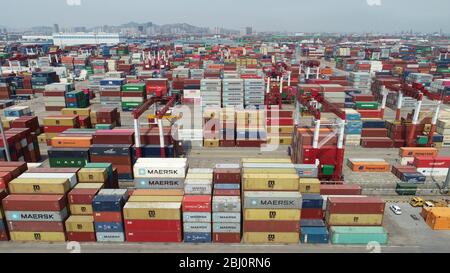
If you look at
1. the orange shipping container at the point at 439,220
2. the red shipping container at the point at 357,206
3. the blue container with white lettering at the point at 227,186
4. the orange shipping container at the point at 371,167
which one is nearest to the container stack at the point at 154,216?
the blue container with white lettering at the point at 227,186

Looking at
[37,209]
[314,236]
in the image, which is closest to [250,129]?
[314,236]

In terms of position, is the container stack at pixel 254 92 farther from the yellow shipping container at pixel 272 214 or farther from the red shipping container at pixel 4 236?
the red shipping container at pixel 4 236

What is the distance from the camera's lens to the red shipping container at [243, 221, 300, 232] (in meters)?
32.8

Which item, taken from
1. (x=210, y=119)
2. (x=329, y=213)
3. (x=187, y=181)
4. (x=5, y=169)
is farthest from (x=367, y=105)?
(x=5, y=169)

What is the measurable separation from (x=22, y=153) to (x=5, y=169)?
1687cm

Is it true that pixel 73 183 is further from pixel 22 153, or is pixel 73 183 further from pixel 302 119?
pixel 302 119

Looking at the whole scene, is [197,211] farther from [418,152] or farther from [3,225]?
[418,152]

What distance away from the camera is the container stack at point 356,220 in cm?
3312

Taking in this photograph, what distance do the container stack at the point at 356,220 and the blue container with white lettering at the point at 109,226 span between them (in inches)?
940

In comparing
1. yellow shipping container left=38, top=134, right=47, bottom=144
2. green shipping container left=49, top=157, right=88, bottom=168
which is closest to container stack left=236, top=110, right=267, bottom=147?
green shipping container left=49, top=157, right=88, bottom=168

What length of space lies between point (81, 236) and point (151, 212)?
29.0 feet

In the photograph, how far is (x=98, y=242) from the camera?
1332 inches

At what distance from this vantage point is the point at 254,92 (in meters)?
86.9
